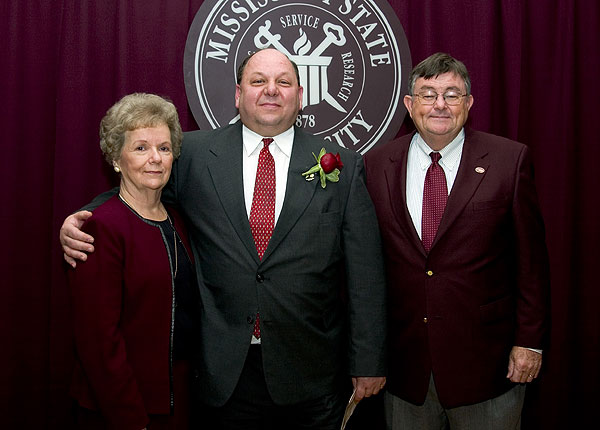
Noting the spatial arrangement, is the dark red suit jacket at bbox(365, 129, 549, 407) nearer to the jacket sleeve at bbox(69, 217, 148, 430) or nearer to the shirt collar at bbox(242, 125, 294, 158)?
the shirt collar at bbox(242, 125, 294, 158)

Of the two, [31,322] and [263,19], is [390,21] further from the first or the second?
[31,322]

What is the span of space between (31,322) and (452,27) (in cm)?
218

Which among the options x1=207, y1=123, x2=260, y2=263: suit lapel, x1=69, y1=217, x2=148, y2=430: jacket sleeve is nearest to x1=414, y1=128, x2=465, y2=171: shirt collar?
x1=207, y1=123, x2=260, y2=263: suit lapel

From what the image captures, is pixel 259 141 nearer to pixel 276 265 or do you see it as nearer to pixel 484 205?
pixel 276 265

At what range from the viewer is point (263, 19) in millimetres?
2271

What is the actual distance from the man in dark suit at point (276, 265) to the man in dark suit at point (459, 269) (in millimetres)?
93

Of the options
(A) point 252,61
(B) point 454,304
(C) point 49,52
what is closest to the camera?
(B) point 454,304

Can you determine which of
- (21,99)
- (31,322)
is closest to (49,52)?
(21,99)

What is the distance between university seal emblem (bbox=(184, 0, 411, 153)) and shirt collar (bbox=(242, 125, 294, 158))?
19.4 inches

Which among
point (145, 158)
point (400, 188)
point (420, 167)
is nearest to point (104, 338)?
point (145, 158)

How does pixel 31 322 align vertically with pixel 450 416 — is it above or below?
→ above

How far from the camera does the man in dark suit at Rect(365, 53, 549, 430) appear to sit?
172cm

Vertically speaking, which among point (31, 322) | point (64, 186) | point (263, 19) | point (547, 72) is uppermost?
point (263, 19)

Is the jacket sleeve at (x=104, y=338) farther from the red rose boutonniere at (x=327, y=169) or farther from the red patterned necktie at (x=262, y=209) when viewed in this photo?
the red rose boutonniere at (x=327, y=169)
